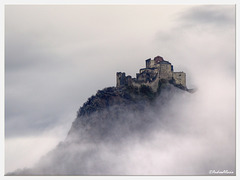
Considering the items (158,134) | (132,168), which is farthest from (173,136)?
(132,168)

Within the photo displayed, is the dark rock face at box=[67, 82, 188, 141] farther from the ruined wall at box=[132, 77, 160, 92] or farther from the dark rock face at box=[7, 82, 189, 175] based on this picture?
the ruined wall at box=[132, 77, 160, 92]

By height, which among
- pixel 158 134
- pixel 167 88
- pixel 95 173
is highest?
pixel 167 88

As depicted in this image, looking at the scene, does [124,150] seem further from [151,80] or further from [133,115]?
[151,80]

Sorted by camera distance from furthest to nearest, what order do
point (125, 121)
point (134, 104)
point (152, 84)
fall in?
point (125, 121) → point (134, 104) → point (152, 84)

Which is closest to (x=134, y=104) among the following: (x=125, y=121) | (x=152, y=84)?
(x=125, y=121)

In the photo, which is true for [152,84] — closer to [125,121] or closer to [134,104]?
[134,104]

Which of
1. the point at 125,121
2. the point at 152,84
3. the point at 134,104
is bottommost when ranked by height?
the point at 125,121

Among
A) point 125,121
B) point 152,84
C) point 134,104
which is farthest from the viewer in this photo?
point 125,121

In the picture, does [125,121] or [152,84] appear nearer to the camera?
[152,84]

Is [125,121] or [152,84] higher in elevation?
[152,84]

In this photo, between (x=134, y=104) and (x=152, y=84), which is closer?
(x=152, y=84)

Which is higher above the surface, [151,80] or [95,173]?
[151,80]
